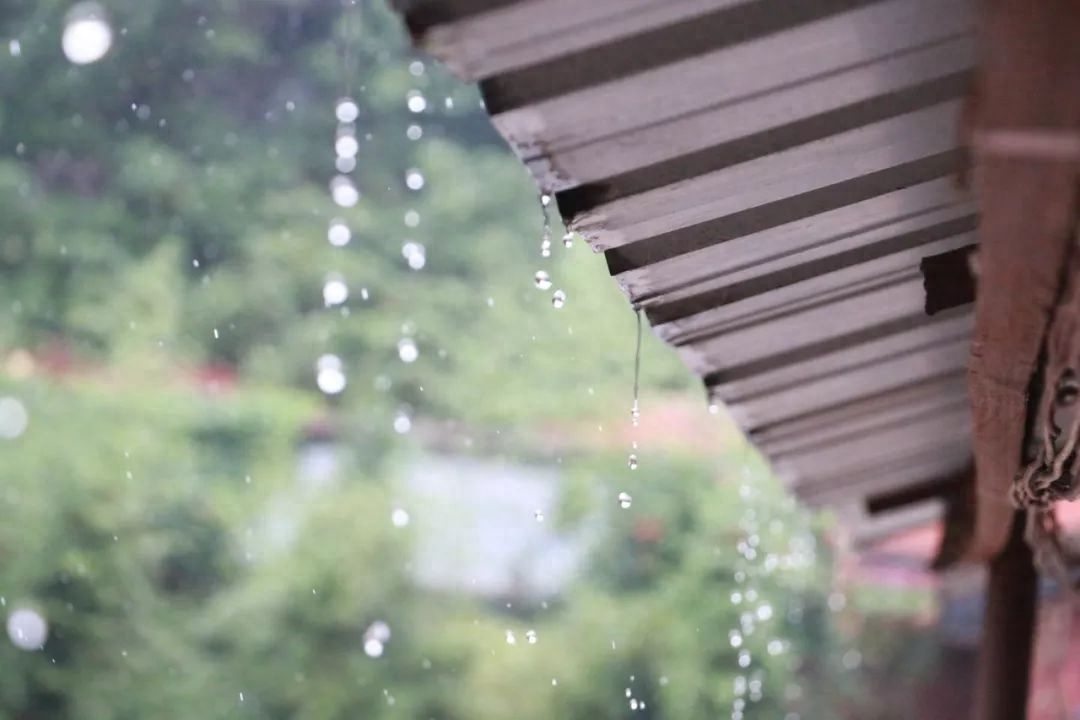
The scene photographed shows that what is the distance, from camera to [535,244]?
661 centimetres

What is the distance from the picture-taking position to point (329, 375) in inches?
238

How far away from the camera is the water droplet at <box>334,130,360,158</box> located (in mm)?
6441

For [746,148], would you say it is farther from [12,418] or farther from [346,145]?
[346,145]

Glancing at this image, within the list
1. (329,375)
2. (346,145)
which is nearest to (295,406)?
(329,375)

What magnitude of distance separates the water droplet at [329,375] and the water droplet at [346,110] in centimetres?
157

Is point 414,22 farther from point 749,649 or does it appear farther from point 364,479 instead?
point 749,649

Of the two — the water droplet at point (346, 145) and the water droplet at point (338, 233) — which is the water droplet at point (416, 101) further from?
the water droplet at point (338, 233)

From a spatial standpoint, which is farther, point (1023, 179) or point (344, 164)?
point (344, 164)

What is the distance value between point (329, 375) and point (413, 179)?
140cm

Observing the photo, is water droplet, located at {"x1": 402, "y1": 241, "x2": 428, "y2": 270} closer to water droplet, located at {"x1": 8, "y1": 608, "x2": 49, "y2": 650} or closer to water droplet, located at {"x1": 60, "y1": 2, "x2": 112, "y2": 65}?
water droplet, located at {"x1": 60, "y1": 2, "x2": 112, "y2": 65}

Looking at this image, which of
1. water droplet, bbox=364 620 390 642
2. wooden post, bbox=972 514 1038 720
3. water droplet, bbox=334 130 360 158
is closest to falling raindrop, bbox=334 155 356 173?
water droplet, bbox=334 130 360 158

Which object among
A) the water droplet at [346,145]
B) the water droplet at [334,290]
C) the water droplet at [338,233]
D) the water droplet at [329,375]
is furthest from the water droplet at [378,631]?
the water droplet at [346,145]

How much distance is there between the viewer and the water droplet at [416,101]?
659 cm

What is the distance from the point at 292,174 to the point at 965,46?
5.93m
